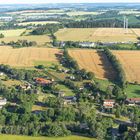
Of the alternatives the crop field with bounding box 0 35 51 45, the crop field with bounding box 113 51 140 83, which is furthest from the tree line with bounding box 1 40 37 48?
the crop field with bounding box 113 51 140 83

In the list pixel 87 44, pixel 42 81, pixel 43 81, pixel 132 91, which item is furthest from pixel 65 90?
pixel 87 44

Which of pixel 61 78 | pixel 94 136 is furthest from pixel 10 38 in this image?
pixel 94 136

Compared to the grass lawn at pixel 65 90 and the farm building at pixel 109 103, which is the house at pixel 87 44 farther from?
the farm building at pixel 109 103

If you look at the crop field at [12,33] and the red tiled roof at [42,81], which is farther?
the crop field at [12,33]

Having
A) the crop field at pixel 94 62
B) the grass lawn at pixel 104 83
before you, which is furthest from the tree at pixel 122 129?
the crop field at pixel 94 62

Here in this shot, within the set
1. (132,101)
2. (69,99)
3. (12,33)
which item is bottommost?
(12,33)

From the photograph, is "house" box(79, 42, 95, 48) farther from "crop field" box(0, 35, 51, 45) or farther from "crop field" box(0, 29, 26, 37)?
"crop field" box(0, 29, 26, 37)

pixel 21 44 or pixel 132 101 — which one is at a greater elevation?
pixel 21 44

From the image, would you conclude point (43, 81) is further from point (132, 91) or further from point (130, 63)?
Answer: point (130, 63)
